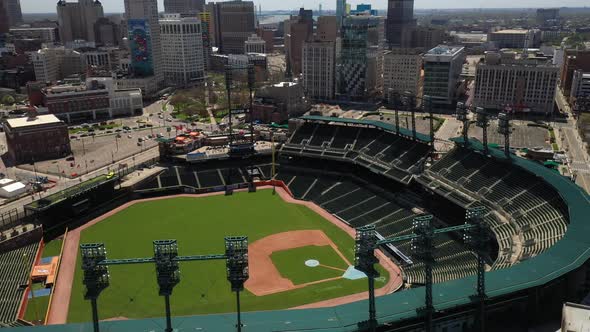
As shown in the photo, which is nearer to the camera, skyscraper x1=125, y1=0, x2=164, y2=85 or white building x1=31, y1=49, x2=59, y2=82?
skyscraper x1=125, y1=0, x2=164, y2=85

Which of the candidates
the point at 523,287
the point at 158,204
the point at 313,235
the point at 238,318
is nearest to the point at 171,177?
the point at 158,204

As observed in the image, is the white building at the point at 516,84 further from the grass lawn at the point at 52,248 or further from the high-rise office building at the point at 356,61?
the grass lawn at the point at 52,248

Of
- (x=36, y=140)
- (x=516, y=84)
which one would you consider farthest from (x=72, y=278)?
(x=516, y=84)

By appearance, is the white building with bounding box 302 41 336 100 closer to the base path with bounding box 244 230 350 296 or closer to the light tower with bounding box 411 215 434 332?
the base path with bounding box 244 230 350 296

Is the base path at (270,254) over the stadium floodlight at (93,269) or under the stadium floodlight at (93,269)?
under

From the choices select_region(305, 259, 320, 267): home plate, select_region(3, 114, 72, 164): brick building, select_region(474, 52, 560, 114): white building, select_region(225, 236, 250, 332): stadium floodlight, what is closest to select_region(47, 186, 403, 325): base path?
select_region(305, 259, 320, 267): home plate

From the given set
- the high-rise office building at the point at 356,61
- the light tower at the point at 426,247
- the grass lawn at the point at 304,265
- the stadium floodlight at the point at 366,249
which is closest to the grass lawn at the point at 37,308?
the grass lawn at the point at 304,265

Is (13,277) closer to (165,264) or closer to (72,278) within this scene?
(72,278)
